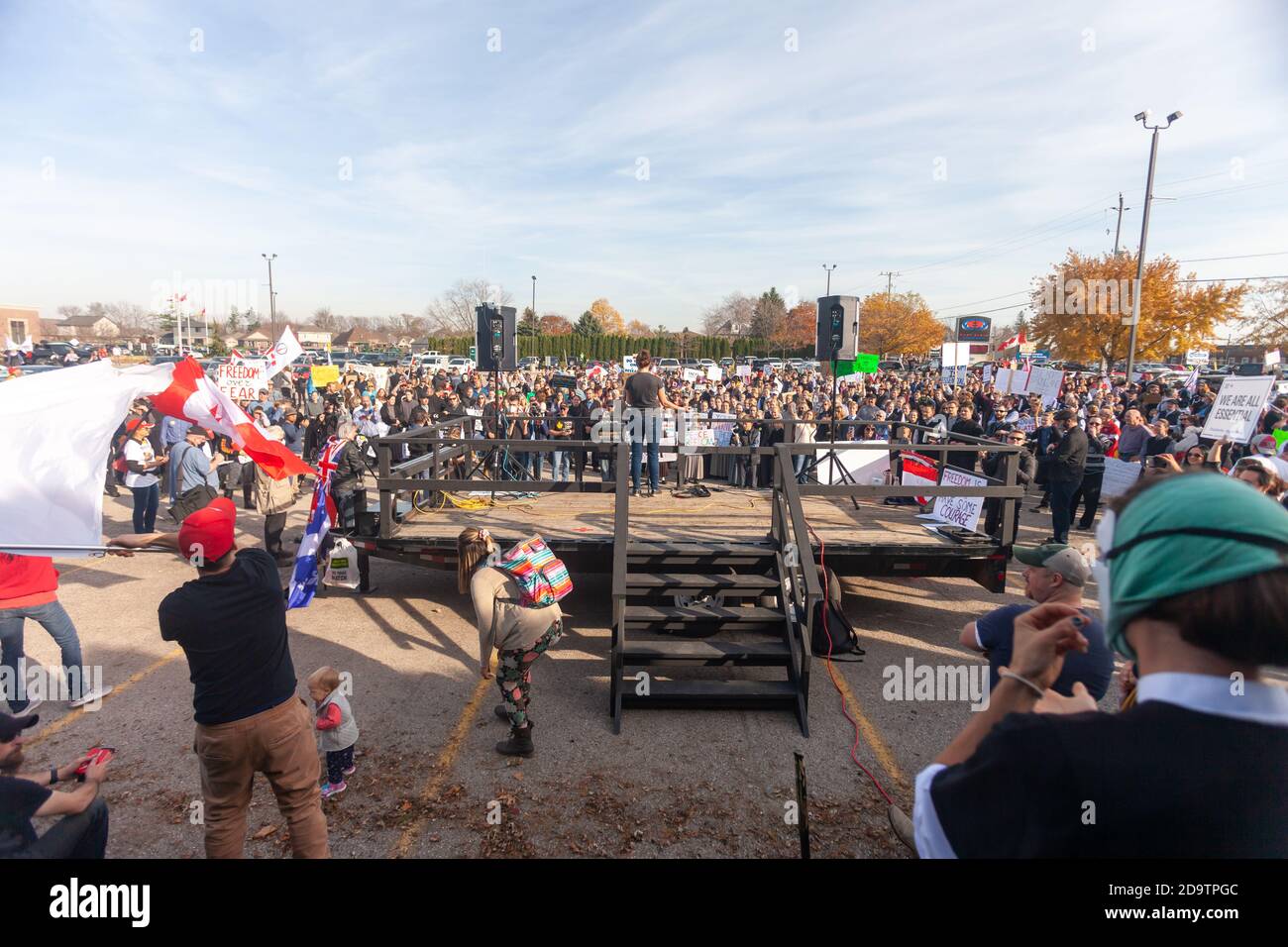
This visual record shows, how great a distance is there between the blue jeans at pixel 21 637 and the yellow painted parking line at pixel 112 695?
0.70 feet

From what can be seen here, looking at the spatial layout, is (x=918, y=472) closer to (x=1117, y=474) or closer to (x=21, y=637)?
(x=1117, y=474)

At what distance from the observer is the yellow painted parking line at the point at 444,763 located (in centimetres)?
384

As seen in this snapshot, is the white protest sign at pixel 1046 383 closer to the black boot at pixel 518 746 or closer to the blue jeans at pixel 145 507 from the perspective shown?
the black boot at pixel 518 746

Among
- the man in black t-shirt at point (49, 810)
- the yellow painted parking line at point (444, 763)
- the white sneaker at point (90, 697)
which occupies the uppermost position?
the man in black t-shirt at point (49, 810)

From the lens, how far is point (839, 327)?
8273 mm

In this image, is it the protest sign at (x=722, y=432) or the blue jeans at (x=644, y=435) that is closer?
the blue jeans at (x=644, y=435)

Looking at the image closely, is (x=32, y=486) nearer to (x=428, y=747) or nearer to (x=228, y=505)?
(x=228, y=505)

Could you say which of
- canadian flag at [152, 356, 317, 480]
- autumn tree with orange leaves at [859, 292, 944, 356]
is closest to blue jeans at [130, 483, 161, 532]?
canadian flag at [152, 356, 317, 480]

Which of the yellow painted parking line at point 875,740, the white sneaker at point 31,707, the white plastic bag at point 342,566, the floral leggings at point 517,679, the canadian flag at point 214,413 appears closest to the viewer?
the yellow painted parking line at point 875,740

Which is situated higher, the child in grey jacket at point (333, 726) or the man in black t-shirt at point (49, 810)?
the man in black t-shirt at point (49, 810)

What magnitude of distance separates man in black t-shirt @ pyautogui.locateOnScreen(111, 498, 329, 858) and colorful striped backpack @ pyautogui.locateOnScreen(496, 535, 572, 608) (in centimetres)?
159

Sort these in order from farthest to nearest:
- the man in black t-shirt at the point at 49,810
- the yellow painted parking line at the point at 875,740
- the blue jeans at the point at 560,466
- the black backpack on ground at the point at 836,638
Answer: the blue jeans at the point at 560,466, the black backpack on ground at the point at 836,638, the yellow painted parking line at the point at 875,740, the man in black t-shirt at the point at 49,810

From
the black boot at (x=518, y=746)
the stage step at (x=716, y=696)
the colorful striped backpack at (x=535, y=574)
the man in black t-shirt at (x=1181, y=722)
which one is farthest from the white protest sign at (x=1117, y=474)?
the man in black t-shirt at (x=1181, y=722)
